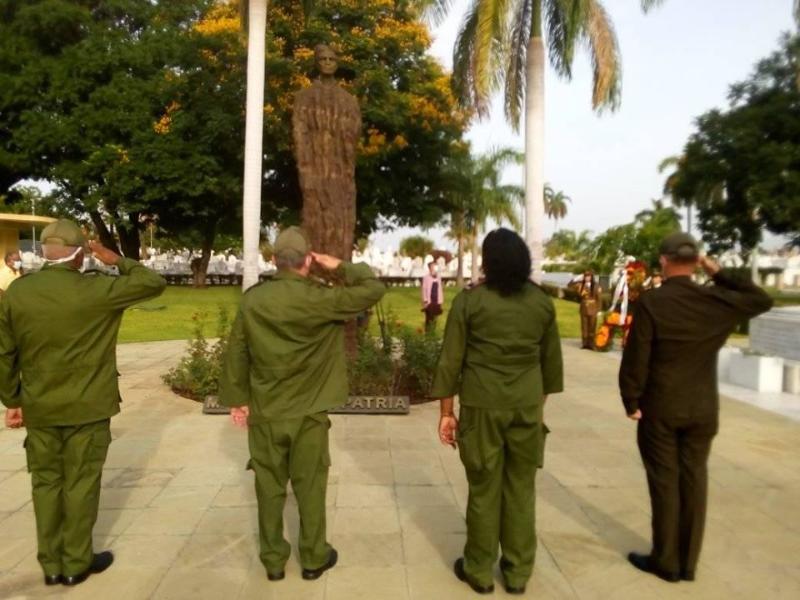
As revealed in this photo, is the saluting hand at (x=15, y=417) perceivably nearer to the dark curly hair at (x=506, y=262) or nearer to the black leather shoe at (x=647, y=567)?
the dark curly hair at (x=506, y=262)

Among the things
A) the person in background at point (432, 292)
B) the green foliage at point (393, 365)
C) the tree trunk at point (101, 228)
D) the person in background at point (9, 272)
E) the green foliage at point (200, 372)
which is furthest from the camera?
the tree trunk at point (101, 228)

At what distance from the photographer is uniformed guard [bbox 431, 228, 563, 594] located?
344 centimetres

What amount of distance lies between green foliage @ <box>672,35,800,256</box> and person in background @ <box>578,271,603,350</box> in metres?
14.6

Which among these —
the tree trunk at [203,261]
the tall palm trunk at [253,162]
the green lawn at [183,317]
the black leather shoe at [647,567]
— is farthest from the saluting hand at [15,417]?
the tree trunk at [203,261]

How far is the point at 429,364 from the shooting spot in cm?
872

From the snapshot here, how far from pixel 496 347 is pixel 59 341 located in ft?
7.00

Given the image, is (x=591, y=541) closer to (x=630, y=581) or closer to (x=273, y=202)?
(x=630, y=581)

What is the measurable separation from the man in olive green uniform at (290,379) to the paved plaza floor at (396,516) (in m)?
0.39

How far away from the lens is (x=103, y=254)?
3.54 meters

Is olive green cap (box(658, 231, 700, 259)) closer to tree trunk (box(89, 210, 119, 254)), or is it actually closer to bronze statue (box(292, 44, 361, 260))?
bronze statue (box(292, 44, 361, 260))

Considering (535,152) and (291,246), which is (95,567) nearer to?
(291,246)

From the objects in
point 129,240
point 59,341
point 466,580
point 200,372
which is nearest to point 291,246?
point 59,341

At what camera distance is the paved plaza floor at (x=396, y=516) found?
3682 millimetres

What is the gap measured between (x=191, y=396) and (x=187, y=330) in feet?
31.5
